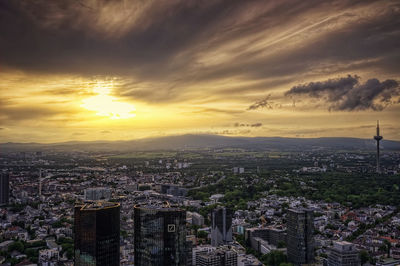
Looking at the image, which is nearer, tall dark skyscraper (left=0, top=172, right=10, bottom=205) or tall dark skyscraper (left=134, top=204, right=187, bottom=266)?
tall dark skyscraper (left=134, top=204, right=187, bottom=266)

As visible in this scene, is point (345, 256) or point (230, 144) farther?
point (230, 144)

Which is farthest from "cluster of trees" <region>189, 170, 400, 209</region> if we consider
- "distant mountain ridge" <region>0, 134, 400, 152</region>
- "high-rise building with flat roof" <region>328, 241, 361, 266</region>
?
"distant mountain ridge" <region>0, 134, 400, 152</region>

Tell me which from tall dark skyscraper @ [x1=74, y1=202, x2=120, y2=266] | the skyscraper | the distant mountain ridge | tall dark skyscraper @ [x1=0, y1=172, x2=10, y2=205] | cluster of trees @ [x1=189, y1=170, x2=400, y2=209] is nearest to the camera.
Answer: tall dark skyscraper @ [x1=74, y1=202, x2=120, y2=266]

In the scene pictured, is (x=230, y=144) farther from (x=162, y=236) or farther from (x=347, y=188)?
(x=162, y=236)

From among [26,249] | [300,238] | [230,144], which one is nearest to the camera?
[300,238]

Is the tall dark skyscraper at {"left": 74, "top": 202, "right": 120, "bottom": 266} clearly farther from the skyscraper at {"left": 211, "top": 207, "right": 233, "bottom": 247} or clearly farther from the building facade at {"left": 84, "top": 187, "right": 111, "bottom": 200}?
the building facade at {"left": 84, "top": 187, "right": 111, "bottom": 200}

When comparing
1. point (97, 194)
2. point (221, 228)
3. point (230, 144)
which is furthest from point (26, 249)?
point (230, 144)
